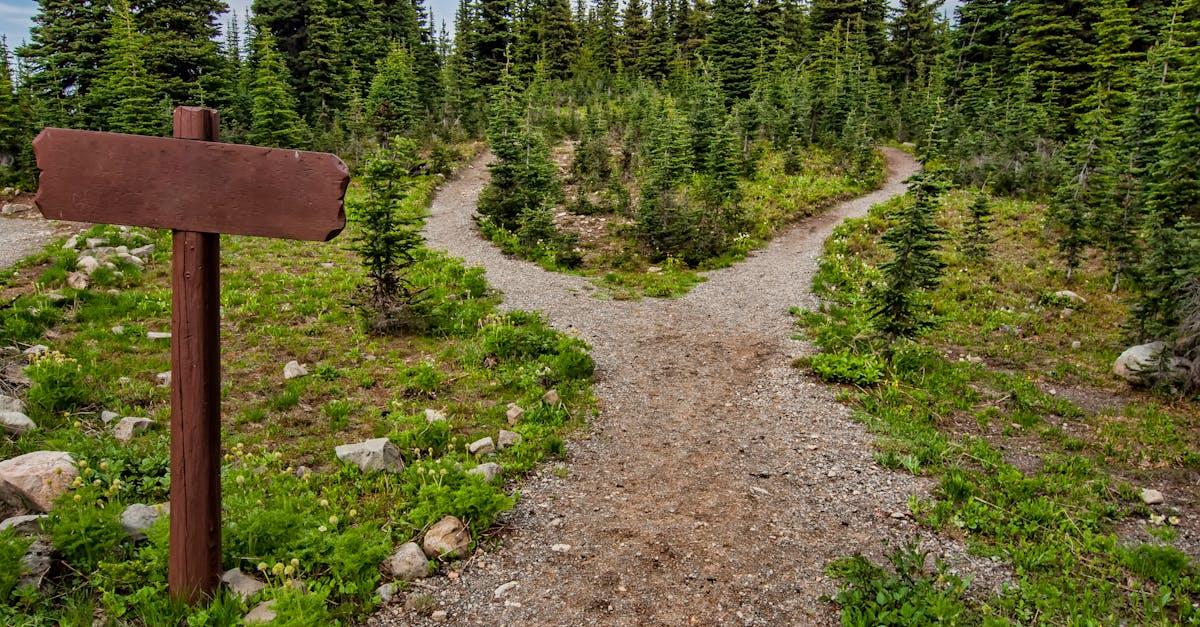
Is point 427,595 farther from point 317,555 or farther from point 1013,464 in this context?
point 1013,464

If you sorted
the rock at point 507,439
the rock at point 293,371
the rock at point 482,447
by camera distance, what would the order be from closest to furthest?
the rock at point 482,447 → the rock at point 507,439 → the rock at point 293,371

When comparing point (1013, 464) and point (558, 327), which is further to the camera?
point (558, 327)

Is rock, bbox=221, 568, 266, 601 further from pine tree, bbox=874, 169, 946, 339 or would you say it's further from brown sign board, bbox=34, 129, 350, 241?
pine tree, bbox=874, 169, 946, 339

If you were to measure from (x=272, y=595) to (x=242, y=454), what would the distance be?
2855mm

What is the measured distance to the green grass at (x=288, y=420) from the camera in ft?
15.2

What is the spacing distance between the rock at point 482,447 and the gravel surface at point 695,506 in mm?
744

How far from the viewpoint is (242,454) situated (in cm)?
679

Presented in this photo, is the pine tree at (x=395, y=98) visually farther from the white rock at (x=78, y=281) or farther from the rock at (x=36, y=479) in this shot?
the rock at (x=36, y=479)

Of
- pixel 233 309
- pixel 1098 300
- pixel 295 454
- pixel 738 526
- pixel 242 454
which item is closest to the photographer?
pixel 738 526

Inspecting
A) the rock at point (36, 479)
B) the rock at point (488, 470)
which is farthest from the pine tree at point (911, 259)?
the rock at point (36, 479)

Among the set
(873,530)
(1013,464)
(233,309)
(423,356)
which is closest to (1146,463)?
(1013,464)

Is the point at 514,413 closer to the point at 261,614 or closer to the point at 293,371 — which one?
the point at 293,371

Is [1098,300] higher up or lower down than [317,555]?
higher up

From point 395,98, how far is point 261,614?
36.4 metres
